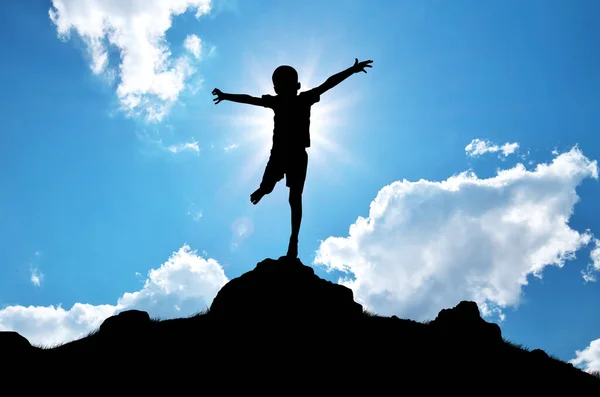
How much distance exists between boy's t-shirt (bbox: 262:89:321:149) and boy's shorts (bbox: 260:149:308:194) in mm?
186

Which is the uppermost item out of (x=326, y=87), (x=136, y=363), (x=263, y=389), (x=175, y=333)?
(x=326, y=87)

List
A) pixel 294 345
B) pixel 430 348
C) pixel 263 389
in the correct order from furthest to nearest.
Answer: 1. pixel 430 348
2. pixel 294 345
3. pixel 263 389

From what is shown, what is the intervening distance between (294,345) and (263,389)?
154cm

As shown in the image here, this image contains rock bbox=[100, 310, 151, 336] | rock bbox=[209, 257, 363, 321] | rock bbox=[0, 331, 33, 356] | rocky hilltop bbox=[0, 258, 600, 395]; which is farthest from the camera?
rock bbox=[209, 257, 363, 321]

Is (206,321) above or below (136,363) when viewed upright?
above

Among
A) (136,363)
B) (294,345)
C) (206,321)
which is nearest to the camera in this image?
(136,363)

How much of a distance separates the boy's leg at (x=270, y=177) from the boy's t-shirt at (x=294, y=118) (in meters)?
0.33

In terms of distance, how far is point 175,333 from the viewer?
904 cm

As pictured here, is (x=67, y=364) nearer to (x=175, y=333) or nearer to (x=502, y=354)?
(x=175, y=333)

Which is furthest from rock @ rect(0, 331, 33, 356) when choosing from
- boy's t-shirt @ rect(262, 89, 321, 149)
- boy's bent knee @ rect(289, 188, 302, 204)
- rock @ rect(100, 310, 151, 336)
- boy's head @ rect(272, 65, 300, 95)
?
boy's head @ rect(272, 65, 300, 95)

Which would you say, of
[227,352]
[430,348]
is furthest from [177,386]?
[430,348]

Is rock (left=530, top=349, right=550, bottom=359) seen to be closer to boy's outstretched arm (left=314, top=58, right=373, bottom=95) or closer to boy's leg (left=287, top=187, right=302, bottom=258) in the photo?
boy's leg (left=287, top=187, right=302, bottom=258)

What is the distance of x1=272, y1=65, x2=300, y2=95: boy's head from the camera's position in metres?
10.3

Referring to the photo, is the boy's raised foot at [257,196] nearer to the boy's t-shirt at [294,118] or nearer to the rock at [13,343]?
the boy's t-shirt at [294,118]
